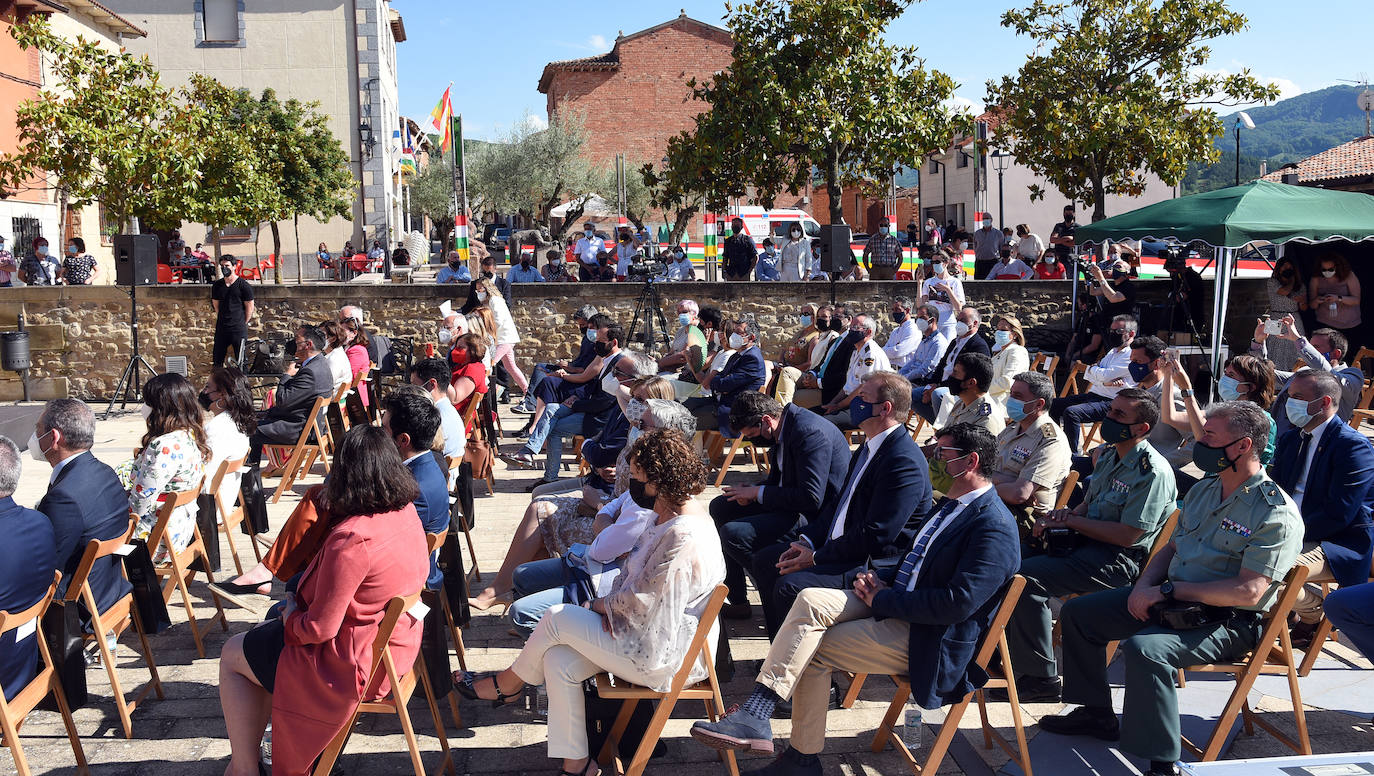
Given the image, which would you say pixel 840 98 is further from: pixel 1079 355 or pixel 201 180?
pixel 201 180

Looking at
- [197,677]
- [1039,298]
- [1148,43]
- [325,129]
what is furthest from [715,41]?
[197,677]

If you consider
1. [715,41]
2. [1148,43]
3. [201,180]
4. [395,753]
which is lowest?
[395,753]

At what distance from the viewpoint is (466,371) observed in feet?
27.0

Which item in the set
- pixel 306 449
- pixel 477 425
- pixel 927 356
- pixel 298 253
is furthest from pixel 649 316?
pixel 298 253

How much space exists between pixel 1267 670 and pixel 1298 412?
1.44m

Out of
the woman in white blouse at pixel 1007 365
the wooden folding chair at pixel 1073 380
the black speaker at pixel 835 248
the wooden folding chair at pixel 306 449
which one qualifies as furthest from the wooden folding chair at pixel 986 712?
the black speaker at pixel 835 248

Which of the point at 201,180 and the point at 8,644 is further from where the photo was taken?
the point at 201,180

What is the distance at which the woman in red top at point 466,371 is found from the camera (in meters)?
7.91

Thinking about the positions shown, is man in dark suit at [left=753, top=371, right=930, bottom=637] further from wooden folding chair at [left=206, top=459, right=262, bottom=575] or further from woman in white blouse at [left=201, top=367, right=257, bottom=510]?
woman in white blouse at [left=201, top=367, right=257, bottom=510]

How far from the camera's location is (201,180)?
56.2ft

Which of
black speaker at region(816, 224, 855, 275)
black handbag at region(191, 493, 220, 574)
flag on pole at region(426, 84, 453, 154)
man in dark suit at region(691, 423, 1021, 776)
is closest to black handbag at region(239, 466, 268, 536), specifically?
black handbag at region(191, 493, 220, 574)

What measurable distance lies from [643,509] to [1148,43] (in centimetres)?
1546

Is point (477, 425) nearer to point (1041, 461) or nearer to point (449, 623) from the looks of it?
Result: point (449, 623)

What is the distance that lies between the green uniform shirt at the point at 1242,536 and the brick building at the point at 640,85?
1731 inches
